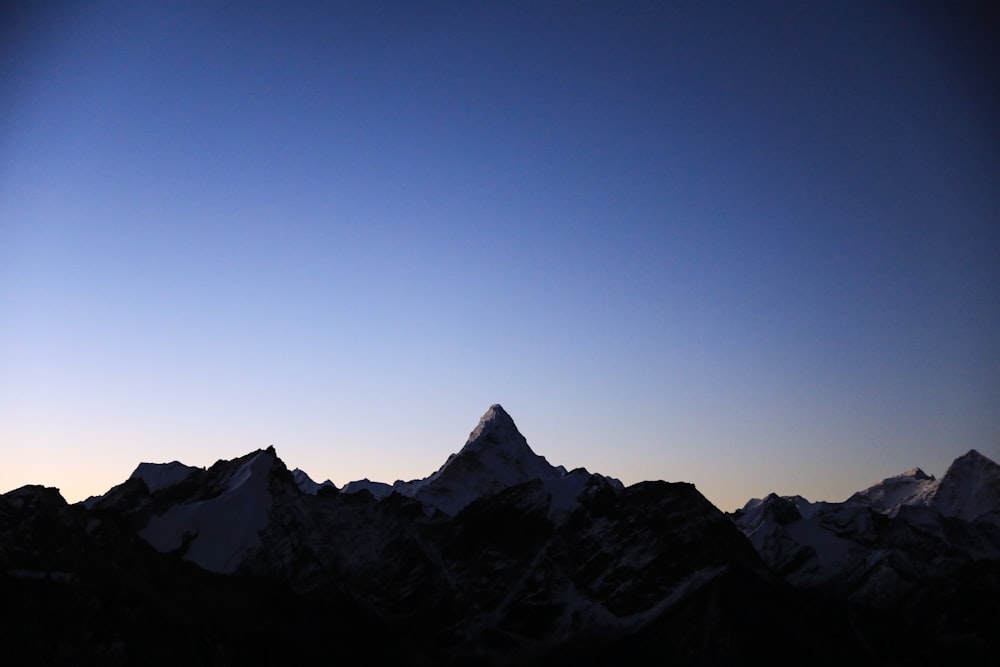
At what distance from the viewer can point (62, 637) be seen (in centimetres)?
18812

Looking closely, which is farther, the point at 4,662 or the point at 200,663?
the point at 200,663

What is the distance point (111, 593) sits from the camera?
199000 mm

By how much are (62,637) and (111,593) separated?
12874 mm

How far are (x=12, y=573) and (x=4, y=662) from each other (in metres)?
19.7

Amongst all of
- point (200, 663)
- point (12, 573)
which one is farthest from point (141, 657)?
point (12, 573)

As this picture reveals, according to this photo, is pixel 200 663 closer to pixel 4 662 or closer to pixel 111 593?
pixel 111 593

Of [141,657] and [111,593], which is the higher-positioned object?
[111,593]

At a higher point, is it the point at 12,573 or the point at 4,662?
the point at 12,573

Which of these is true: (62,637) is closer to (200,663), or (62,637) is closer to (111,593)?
(111,593)

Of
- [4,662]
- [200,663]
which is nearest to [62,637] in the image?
[4,662]

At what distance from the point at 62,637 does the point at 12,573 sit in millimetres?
17433

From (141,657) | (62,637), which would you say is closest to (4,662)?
(62,637)

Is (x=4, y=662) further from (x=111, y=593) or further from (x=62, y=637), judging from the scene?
(x=111, y=593)

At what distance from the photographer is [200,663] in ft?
651
